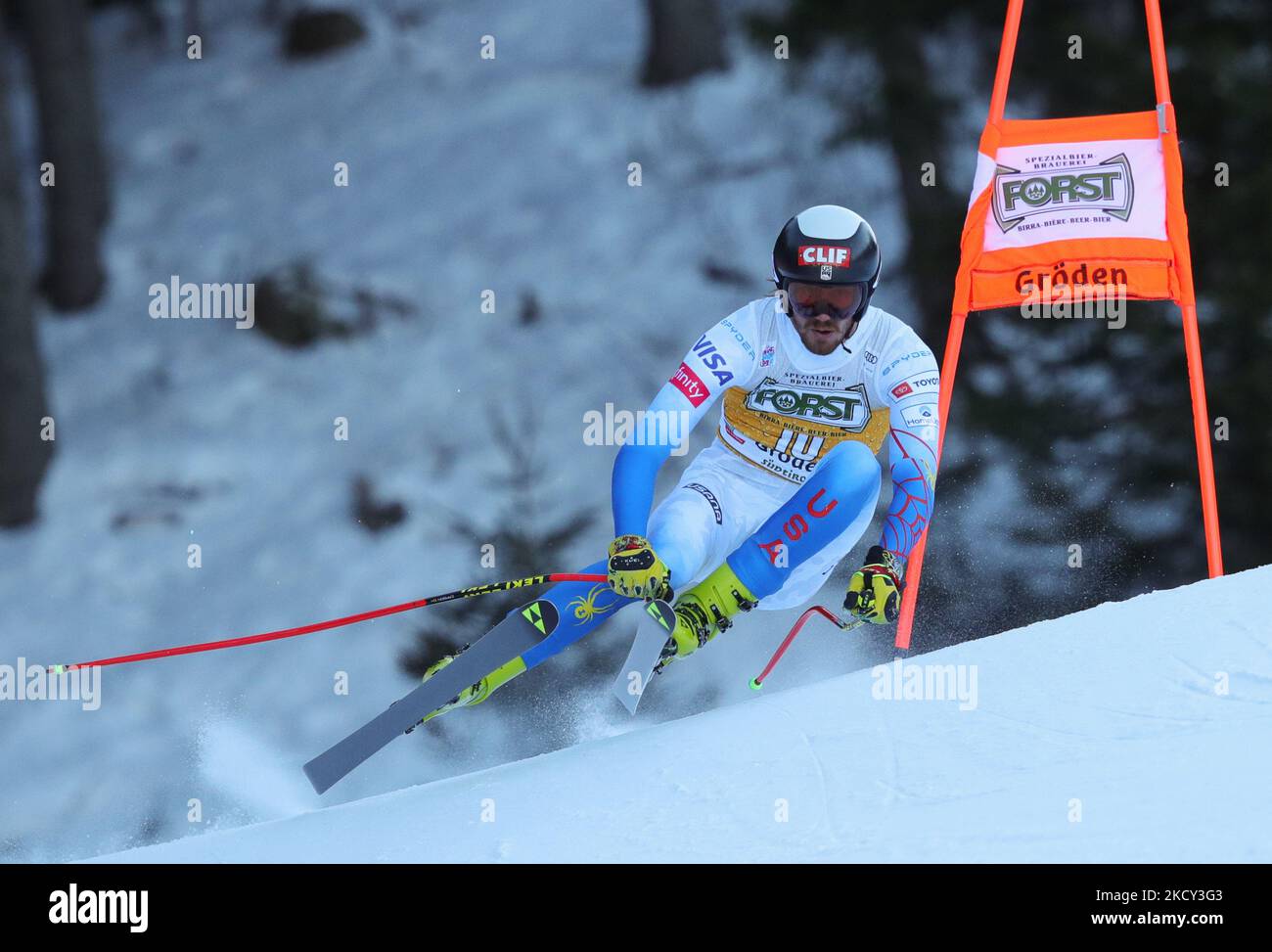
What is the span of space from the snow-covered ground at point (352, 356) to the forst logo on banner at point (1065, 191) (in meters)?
3.46

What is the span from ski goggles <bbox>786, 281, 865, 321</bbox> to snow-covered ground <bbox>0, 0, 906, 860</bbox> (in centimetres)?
402

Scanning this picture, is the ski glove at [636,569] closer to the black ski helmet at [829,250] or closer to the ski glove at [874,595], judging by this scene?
the ski glove at [874,595]

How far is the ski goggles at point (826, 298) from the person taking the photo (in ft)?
13.9

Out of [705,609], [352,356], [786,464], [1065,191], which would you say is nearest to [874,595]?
[705,609]

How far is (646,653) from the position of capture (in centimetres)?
429

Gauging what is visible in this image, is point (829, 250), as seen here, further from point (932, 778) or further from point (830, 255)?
point (932, 778)

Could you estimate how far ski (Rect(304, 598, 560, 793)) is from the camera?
4.31m

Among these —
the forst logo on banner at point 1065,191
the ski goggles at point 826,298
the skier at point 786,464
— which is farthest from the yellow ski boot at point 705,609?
the forst logo on banner at point 1065,191

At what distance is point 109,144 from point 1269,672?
38.1 feet

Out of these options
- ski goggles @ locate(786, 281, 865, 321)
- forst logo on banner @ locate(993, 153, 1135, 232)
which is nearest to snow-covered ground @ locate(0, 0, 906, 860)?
forst logo on banner @ locate(993, 153, 1135, 232)

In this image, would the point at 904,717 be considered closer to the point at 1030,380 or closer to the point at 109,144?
the point at 1030,380

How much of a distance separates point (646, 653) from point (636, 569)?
320 mm

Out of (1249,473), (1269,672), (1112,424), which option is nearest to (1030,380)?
(1112,424)

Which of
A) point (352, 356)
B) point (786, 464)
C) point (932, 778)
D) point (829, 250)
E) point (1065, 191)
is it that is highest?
point (352, 356)
